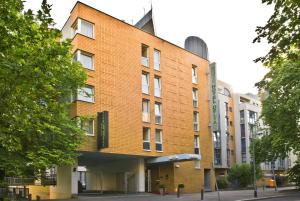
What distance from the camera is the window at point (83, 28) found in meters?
34.4

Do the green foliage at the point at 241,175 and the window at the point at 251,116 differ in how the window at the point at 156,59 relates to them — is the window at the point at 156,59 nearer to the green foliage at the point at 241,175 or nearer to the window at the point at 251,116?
the green foliage at the point at 241,175

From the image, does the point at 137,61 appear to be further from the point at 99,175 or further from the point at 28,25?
the point at 28,25

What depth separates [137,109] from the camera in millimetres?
38000

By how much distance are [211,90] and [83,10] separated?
17.9 meters

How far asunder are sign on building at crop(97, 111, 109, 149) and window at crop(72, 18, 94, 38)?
641 cm

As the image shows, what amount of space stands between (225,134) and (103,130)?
128ft

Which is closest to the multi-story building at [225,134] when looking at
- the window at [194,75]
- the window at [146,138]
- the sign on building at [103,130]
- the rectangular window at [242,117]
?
the rectangular window at [242,117]

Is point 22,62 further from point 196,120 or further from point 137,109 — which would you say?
point 196,120

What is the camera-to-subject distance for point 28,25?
944 cm

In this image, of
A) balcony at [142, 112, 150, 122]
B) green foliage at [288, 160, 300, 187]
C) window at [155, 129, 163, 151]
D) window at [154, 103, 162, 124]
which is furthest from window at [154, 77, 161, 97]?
green foliage at [288, 160, 300, 187]

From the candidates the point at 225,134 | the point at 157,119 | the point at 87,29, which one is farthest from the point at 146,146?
the point at 225,134

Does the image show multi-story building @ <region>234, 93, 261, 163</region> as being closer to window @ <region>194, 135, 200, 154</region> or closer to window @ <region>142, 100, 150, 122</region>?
window @ <region>194, 135, 200, 154</region>

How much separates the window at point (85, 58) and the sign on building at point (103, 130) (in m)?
3.94

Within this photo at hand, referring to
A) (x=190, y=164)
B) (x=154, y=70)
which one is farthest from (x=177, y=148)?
(x=154, y=70)
